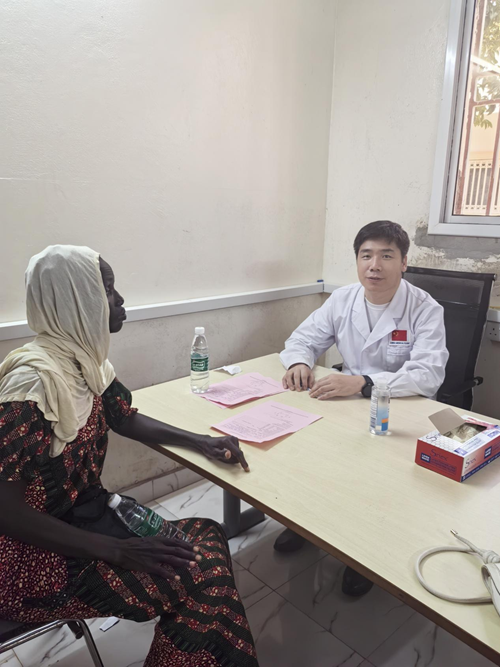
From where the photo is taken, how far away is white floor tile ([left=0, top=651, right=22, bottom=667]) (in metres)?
1.48

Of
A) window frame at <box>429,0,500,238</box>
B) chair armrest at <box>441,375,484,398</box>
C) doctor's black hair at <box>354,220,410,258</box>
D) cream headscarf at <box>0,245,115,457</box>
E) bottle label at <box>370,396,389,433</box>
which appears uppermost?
window frame at <box>429,0,500,238</box>

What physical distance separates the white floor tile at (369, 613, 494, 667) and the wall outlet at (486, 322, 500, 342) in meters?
1.34

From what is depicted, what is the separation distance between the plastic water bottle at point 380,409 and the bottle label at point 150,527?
0.66m

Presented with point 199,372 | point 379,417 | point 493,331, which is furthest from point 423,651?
point 493,331

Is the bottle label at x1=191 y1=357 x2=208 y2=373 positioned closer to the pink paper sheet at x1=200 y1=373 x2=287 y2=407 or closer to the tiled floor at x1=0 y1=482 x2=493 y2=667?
the pink paper sheet at x1=200 y1=373 x2=287 y2=407

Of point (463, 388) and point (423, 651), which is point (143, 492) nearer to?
point (423, 651)

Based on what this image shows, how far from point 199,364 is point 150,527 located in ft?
2.17

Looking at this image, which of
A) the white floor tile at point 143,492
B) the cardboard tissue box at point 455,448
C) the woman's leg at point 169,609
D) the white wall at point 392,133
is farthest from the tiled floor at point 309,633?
the white wall at point 392,133

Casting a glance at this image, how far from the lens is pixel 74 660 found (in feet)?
4.91

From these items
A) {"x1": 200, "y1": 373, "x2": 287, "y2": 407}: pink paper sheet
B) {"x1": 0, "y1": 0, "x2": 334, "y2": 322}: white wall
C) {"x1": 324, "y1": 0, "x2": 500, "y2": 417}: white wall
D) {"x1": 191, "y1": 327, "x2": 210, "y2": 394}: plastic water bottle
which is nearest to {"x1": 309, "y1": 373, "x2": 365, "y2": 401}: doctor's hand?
{"x1": 200, "y1": 373, "x2": 287, "y2": 407}: pink paper sheet

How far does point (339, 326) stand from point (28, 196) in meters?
1.37

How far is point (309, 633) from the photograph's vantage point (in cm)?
157

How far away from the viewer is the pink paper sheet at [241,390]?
1.65 meters

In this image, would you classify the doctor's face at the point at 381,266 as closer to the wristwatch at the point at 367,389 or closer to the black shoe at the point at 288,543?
the wristwatch at the point at 367,389
